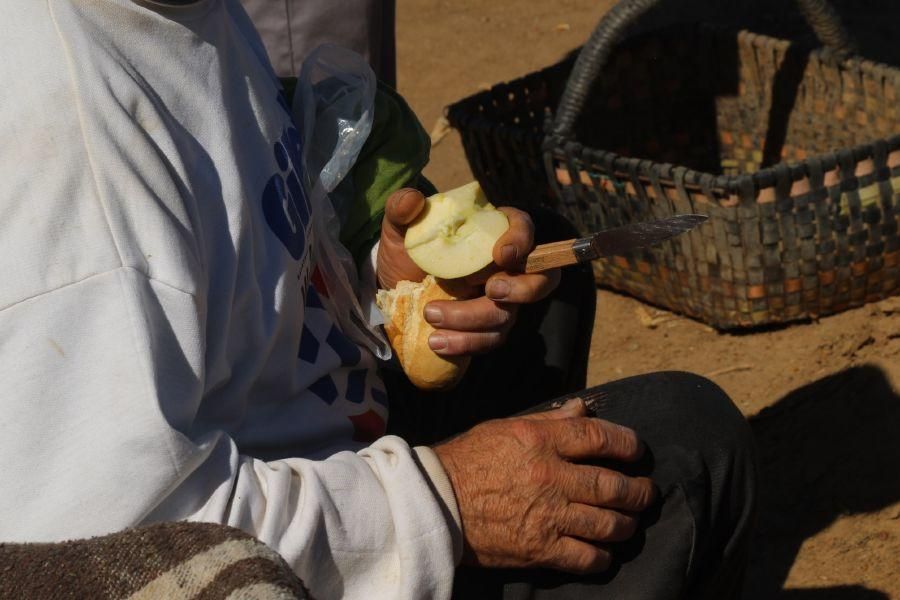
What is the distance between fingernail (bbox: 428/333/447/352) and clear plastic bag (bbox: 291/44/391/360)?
0.42 feet

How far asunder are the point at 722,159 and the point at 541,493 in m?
2.06

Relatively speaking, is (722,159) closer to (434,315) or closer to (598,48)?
(598,48)

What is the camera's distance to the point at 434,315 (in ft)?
4.89

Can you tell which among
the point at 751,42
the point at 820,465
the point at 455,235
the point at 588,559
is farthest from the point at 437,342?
the point at 751,42

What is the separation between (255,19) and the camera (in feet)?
8.19

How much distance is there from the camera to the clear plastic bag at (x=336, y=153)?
157cm

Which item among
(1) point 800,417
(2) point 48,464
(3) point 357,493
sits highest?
(2) point 48,464

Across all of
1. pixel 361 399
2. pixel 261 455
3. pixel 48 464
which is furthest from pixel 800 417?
pixel 48 464

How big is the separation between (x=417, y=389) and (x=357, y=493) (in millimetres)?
519

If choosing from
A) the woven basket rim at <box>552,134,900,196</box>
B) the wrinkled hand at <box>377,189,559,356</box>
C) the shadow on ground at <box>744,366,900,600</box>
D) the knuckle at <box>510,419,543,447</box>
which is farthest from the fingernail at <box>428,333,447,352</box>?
the woven basket rim at <box>552,134,900,196</box>

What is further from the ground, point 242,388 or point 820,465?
point 242,388

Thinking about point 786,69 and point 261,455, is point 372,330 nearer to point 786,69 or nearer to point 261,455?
point 261,455

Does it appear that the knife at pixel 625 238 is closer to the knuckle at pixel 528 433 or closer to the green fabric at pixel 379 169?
the knuckle at pixel 528 433

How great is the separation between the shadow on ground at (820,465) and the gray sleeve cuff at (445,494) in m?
0.88
